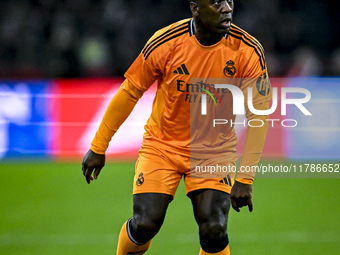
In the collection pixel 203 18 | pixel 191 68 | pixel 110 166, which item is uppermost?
pixel 203 18

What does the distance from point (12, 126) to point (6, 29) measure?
318 cm

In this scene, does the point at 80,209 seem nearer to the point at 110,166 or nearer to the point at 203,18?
the point at 110,166

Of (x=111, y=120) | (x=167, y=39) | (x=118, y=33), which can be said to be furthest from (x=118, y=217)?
(x=118, y=33)

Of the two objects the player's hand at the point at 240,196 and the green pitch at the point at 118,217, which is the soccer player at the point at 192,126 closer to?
the player's hand at the point at 240,196

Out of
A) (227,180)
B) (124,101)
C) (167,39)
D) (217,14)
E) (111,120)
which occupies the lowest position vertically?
(227,180)

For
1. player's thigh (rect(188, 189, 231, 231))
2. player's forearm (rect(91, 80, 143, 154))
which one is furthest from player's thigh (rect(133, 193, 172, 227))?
player's forearm (rect(91, 80, 143, 154))

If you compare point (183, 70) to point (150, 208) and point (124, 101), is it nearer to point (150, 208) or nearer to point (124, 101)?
point (124, 101)

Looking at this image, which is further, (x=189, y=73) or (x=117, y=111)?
(x=117, y=111)

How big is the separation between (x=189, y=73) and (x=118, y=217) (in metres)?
2.38

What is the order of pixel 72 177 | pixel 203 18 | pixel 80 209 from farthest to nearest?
pixel 72 177
pixel 80 209
pixel 203 18

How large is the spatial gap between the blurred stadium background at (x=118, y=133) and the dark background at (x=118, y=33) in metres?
0.02

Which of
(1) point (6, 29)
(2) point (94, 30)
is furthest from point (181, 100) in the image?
(1) point (6, 29)

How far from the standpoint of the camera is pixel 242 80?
2.84m

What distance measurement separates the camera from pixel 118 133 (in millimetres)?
6973
